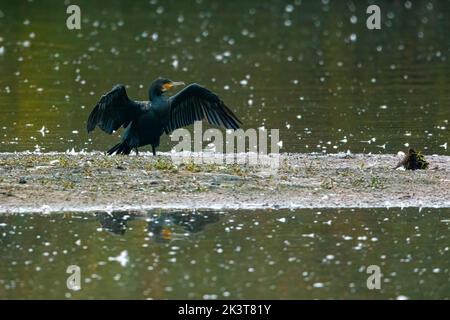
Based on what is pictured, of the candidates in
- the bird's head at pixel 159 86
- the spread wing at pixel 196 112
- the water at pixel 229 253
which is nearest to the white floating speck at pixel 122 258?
the water at pixel 229 253

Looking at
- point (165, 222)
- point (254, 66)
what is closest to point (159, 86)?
point (165, 222)

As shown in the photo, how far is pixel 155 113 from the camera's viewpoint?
16.0 meters

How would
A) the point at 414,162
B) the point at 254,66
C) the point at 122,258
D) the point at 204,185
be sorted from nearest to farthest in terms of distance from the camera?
the point at 122,258, the point at 204,185, the point at 414,162, the point at 254,66

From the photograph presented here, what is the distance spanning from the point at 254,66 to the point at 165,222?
15.9 m

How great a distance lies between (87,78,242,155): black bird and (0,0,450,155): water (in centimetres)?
181

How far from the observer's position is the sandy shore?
45.2 ft

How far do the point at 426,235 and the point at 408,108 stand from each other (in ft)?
32.2

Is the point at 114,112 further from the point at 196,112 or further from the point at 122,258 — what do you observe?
the point at 122,258

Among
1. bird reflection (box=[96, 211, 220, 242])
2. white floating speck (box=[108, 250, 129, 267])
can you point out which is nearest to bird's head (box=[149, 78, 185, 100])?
bird reflection (box=[96, 211, 220, 242])

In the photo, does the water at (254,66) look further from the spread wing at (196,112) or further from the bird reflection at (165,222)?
the bird reflection at (165,222)

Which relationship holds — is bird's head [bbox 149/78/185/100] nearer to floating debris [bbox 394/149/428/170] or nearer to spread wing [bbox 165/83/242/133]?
spread wing [bbox 165/83/242/133]
